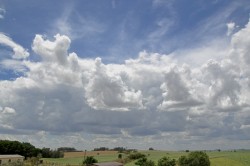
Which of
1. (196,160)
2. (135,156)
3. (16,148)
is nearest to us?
(196,160)

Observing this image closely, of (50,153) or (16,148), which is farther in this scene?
(50,153)

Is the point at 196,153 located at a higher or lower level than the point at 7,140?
lower

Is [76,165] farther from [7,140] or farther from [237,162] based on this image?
[237,162]

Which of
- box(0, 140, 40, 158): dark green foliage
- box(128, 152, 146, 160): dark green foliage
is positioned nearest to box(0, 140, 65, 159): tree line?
box(0, 140, 40, 158): dark green foliage

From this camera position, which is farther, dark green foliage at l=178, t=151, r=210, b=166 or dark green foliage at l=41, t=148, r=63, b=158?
dark green foliage at l=41, t=148, r=63, b=158

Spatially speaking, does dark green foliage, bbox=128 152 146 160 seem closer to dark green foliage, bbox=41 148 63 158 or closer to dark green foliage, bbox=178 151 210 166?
dark green foliage, bbox=41 148 63 158

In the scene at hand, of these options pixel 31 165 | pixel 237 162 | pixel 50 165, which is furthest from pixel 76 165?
pixel 237 162

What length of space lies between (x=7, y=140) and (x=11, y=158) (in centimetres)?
3250

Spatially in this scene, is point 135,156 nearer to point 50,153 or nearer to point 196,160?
point 50,153

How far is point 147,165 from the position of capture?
345ft

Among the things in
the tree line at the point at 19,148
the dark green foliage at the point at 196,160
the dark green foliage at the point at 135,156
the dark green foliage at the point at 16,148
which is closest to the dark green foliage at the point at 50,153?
the tree line at the point at 19,148

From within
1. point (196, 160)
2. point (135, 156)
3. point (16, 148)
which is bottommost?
point (196, 160)

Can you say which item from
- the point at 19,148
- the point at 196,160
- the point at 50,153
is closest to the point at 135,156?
the point at 50,153

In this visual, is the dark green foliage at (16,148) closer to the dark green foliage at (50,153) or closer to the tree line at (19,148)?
the tree line at (19,148)
